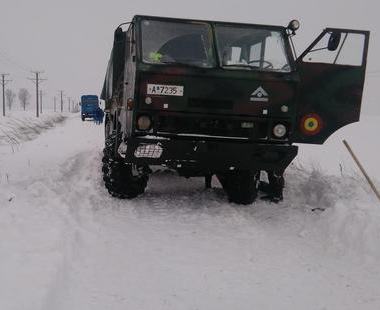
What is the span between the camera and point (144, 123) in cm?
600

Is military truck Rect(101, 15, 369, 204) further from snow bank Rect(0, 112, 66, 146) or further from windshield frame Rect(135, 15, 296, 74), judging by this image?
snow bank Rect(0, 112, 66, 146)

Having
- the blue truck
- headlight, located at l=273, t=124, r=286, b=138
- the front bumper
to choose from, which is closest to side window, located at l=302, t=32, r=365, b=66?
headlight, located at l=273, t=124, r=286, b=138

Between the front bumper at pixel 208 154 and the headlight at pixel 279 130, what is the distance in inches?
6.3

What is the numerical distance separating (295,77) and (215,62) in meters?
1.08

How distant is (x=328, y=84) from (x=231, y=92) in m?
1.45

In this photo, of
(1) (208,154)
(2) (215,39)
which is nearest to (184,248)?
(1) (208,154)

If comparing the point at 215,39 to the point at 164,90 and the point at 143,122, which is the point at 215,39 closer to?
the point at 164,90

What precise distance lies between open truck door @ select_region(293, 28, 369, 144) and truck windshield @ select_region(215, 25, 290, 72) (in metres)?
0.34

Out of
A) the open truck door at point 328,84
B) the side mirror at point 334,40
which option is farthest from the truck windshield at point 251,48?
the side mirror at point 334,40

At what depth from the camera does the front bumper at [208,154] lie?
5977mm

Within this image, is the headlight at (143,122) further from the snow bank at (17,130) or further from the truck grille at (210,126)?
the snow bank at (17,130)

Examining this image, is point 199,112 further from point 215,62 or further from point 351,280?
point 351,280

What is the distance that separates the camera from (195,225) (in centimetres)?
588

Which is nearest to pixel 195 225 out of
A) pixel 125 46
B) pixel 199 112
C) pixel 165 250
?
pixel 165 250
